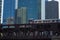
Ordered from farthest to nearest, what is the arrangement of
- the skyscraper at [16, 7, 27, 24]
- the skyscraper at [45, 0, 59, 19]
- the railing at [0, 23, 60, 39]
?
the skyscraper at [45, 0, 59, 19]
the skyscraper at [16, 7, 27, 24]
the railing at [0, 23, 60, 39]

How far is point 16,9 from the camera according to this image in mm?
73000

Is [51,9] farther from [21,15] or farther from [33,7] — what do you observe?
[21,15]

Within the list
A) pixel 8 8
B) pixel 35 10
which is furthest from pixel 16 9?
pixel 35 10

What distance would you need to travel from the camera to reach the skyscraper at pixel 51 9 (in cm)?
7537

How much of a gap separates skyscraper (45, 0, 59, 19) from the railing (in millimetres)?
39696

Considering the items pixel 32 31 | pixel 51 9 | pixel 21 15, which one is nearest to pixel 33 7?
pixel 21 15

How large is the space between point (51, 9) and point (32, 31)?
42.9 meters

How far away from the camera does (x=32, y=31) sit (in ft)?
118

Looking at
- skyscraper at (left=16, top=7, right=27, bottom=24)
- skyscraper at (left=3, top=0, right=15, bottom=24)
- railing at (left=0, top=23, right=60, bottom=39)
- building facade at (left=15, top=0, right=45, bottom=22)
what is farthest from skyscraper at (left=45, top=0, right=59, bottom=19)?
railing at (left=0, top=23, right=60, bottom=39)

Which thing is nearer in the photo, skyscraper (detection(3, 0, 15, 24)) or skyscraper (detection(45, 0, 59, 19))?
skyscraper (detection(3, 0, 15, 24))

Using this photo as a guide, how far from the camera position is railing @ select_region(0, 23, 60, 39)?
34.5 metres

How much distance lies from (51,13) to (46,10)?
2878 millimetres

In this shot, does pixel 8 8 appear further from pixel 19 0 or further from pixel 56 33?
pixel 56 33

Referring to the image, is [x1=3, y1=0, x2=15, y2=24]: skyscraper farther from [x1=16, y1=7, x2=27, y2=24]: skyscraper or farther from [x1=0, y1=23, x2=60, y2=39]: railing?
[x1=0, y1=23, x2=60, y2=39]: railing
